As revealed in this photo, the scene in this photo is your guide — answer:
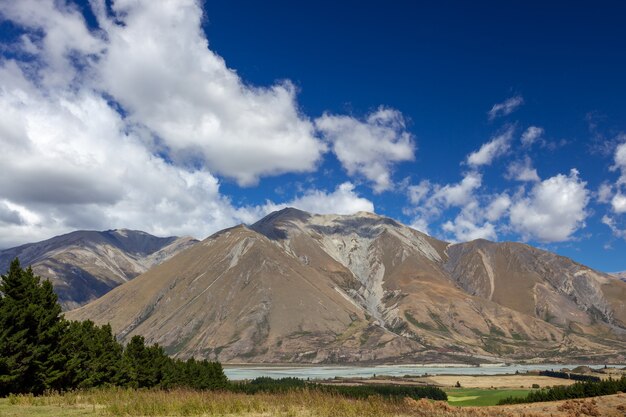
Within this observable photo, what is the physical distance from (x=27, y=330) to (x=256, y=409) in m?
24.9

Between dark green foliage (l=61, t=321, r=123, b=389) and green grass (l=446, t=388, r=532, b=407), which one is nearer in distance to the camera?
dark green foliage (l=61, t=321, r=123, b=389)

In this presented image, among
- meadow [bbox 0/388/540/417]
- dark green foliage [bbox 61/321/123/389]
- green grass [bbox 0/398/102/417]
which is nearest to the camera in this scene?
meadow [bbox 0/388/540/417]

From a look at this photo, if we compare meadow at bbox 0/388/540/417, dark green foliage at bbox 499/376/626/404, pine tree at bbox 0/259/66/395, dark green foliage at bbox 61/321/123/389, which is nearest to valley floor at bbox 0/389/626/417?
meadow at bbox 0/388/540/417

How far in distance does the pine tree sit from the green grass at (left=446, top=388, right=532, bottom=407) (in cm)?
8561

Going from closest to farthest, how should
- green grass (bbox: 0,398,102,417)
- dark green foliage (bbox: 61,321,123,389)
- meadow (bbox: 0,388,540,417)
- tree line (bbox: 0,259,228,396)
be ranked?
meadow (bbox: 0,388,540,417) → green grass (bbox: 0,398,102,417) → tree line (bbox: 0,259,228,396) → dark green foliage (bbox: 61,321,123,389)

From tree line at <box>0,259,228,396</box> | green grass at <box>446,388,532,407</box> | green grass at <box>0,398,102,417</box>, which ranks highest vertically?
tree line at <box>0,259,228,396</box>

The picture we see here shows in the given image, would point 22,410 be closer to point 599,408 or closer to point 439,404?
point 439,404

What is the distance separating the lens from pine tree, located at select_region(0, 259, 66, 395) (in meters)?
34.9

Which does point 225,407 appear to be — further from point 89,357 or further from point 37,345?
point 89,357

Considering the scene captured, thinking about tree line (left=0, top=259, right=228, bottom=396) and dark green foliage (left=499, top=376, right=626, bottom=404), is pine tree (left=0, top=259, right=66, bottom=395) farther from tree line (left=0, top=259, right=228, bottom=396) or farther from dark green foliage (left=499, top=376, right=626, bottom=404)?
dark green foliage (left=499, top=376, right=626, bottom=404)

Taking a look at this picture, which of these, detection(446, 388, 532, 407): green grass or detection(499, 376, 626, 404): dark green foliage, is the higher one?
detection(499, 376, 626, 404): dark green foliage

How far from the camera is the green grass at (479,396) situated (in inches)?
4717

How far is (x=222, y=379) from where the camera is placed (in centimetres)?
11288

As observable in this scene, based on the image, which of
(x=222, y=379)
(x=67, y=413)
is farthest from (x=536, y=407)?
(x=222, y=379)
